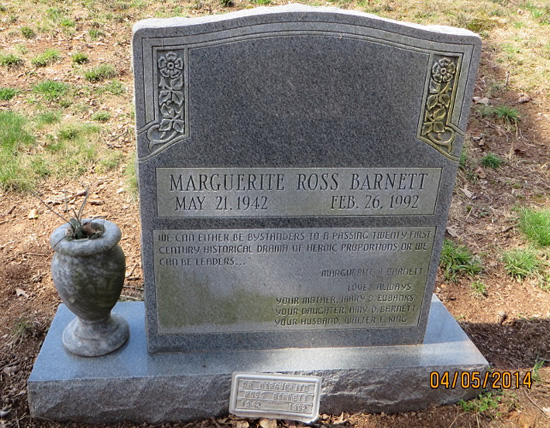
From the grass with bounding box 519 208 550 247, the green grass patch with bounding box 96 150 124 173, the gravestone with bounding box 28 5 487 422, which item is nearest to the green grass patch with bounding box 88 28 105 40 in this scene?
the green grass patch with bounding box 96 150 124 173

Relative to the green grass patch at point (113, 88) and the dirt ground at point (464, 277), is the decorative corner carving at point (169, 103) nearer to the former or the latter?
the dirt ground at point (464, 277)

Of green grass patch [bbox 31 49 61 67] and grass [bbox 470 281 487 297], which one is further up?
green grass patch [bbox 31 49 61 67]

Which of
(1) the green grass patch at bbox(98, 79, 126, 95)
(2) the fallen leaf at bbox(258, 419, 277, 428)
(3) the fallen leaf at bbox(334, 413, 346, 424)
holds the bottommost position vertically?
(3) the fallen leaf at bbox(334, 413, 346, 424)

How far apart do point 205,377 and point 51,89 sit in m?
5.07

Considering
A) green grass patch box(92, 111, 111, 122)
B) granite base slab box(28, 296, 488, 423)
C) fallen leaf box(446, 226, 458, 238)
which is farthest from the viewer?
green grass patch box(92, 111, 111, 122)

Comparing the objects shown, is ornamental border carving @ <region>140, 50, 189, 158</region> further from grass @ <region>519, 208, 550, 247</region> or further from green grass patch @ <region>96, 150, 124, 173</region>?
grass @ <region>519, 208, 550, 247</region>

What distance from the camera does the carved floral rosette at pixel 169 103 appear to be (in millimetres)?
2305

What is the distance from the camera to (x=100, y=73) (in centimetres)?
682

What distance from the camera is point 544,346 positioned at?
11.5 ft

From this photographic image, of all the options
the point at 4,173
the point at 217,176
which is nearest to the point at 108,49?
the point at 4,173

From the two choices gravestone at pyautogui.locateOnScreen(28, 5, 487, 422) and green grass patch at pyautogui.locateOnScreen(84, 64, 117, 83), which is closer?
gravestone at pyautogui.locateOnScreen(28, 5, 487, 422)

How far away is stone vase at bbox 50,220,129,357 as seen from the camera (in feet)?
8.39

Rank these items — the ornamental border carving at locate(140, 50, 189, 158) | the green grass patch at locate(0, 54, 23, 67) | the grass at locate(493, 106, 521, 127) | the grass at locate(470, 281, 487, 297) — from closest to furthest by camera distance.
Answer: the ornamental border carving at locate(140, 50, 189, 158) → the grass at locate(470, 281, 487, 297) → the grass at locate(493, 106, 521, 127) → the green grass patch at locate(0, 54, 23, 67)
